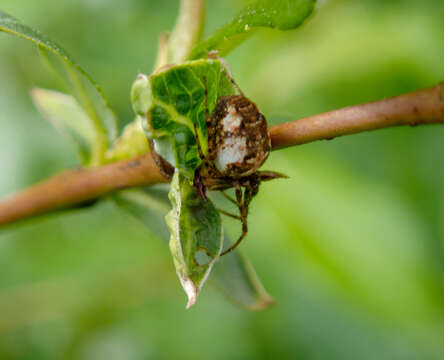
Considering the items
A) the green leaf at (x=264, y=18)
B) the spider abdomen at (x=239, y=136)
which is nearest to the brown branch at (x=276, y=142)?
the spider abdomen at (x=239, y=136)

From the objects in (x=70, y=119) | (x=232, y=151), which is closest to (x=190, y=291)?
(x=232, y=151)

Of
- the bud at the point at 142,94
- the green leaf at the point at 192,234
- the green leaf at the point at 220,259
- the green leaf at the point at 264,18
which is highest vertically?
the green leaf at the point at 264,18

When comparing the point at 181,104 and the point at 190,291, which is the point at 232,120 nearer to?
the point at 181,104

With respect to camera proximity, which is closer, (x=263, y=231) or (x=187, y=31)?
(x=187, y=31)

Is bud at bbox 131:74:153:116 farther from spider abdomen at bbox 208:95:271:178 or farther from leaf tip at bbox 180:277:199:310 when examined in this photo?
leaf tip at bbox 180:277:199:310

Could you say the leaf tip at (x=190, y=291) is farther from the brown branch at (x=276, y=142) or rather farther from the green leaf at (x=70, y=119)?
the green leaf at (x=70, y=119)

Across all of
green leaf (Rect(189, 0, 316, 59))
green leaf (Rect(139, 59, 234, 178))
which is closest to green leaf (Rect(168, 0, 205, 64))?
green leaf (Rect(189, 0, 316, 59))
